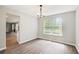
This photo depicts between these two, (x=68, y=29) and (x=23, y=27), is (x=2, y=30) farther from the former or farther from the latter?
(x=68, y=29)

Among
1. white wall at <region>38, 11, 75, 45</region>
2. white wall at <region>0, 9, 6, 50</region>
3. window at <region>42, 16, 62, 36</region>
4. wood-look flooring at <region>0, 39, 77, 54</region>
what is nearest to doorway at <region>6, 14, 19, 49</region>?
white wall at <region>0, 9, 6, 50</region>

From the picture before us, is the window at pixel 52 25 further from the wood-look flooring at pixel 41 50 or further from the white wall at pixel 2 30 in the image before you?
the white wall at pixel 2 30

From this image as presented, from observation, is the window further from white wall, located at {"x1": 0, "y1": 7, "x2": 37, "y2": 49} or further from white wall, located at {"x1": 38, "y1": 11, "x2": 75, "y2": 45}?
white wall, located at {"x1": 0, "y1": 7, "x2": 37, "y2": 49}

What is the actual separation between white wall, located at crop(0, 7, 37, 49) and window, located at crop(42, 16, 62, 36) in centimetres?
81

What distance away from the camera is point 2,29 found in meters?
2.86

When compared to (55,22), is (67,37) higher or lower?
lower

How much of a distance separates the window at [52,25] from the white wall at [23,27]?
811 mm

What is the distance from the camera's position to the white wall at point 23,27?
286 centimetres

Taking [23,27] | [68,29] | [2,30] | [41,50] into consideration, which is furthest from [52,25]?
[2,30]

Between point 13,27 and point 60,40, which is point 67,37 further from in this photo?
point 13,27

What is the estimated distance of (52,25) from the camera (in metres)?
4.84

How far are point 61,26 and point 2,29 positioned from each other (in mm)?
3370

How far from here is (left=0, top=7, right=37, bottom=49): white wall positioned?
112 inches
